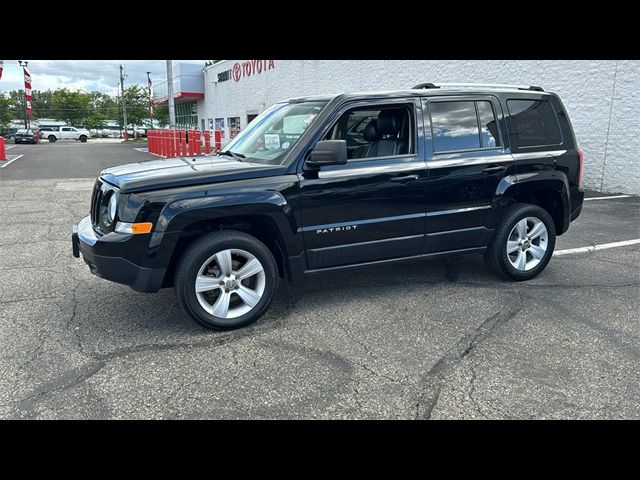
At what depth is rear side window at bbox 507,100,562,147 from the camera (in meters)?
4.90

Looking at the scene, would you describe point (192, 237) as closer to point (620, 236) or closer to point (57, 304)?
point (57, 304)

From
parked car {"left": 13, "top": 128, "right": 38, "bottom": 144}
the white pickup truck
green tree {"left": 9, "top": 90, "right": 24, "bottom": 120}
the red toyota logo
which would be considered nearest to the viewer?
the red toyota logo

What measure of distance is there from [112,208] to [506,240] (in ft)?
11.9

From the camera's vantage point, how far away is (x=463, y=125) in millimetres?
4633

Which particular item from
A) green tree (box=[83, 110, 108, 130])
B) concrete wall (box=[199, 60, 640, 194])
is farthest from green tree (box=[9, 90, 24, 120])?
concrete wall (box=[199, 60, 640, 194])

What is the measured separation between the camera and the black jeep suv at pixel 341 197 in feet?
12.1

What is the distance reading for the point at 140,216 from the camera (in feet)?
11.7

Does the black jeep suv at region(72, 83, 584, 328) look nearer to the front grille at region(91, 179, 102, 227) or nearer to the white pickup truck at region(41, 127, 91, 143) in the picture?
the front grille at region(91, 179, 102, 227)

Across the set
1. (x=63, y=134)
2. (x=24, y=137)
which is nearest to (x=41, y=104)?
(x=63, y=134)

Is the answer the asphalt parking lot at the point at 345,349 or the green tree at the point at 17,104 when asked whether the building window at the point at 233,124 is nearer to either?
the asphalt parking lot at the point at 345,349

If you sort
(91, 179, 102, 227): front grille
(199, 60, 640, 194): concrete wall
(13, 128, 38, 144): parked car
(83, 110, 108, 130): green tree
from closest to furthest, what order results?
(91, 179, 102, 227): front grille → (199, 60, 640, 194): concrete wall → (13, 128, 38, 144): parked car → (83, 110, 108, 130): green tree

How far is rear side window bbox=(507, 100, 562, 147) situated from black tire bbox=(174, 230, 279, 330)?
9.04ft

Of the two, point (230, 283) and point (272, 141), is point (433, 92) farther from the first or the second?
→ point (230, 283)

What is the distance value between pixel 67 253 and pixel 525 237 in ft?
17.5
